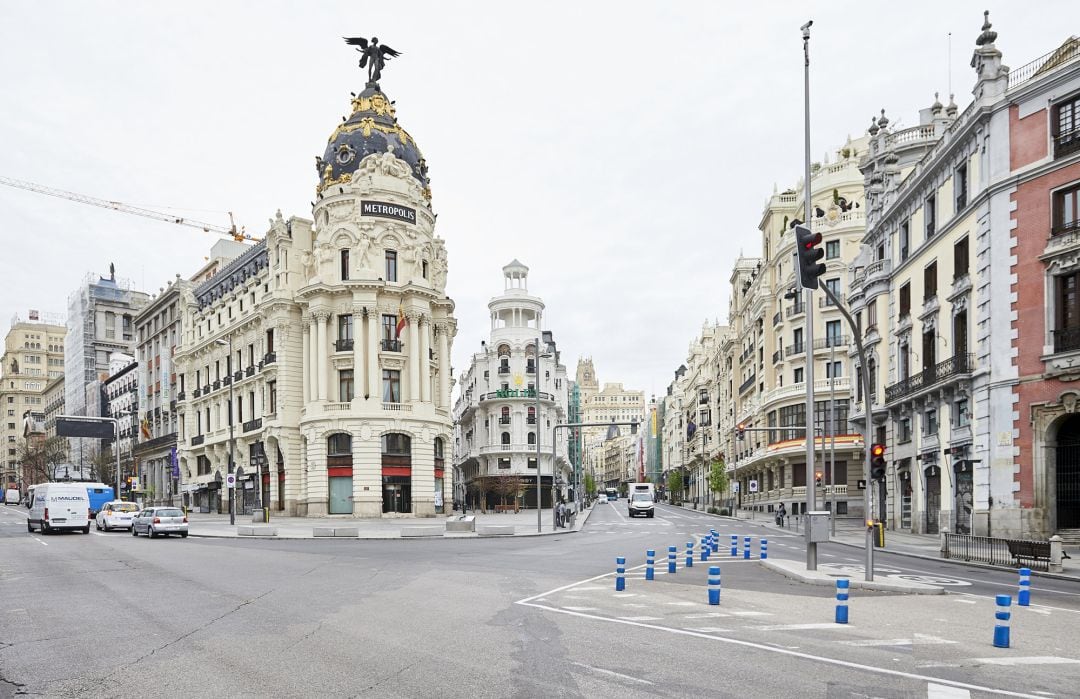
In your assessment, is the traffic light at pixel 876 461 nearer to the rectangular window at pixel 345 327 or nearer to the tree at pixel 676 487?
the rectangular window at pixel 345 327

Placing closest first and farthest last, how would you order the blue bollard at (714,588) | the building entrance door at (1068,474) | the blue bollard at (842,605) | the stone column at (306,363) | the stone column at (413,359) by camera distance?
the blue bollard at (842,605) < the blue bollard at (714,588) < the building entrance door at (1068,474) < the stone column at (413,359) < the stone column at (306,363)

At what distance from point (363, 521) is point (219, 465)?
26.9 meters

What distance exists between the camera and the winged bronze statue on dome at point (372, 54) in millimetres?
66250

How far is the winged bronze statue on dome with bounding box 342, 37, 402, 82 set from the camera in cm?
6625

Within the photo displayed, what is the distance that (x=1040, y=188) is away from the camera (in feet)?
100

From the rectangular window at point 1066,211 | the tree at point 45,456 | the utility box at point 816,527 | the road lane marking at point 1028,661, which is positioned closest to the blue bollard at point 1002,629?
the road lane marking at point 1028,661

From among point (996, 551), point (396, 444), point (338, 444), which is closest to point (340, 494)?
point (338, 444)

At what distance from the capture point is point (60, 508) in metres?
40.8

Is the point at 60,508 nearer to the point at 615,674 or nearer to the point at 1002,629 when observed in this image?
the point at 615,674

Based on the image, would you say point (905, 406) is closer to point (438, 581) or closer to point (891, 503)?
point (891, 503)

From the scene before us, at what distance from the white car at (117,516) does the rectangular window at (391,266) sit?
78.2 feet

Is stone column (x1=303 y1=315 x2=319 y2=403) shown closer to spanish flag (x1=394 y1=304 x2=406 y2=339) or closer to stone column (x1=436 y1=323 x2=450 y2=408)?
spanish flag (x1=394 y1=304 x2=406 y2=339)

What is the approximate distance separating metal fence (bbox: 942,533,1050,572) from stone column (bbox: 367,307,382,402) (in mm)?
40883

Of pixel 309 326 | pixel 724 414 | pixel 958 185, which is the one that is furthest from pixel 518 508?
pixel 958 185
